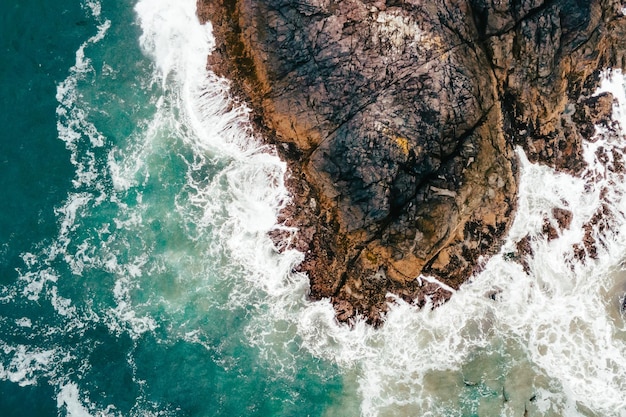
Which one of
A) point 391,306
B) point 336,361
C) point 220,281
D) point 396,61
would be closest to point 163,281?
point 220,281

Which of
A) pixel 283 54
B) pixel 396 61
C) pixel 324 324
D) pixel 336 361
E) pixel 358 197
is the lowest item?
pixel 336 361

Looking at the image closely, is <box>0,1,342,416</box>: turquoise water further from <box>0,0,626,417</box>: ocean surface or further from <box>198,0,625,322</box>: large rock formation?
<box>198,0,625,322</box>: large rock formation

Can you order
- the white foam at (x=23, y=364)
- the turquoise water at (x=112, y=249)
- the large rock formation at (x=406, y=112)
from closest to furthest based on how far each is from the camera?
the large rock formation at (x=406, y=112), the white foam at (x=23, y=364), the turquoise water at (x=112, y=249)

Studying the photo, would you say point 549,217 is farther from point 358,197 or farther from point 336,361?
point 336,361

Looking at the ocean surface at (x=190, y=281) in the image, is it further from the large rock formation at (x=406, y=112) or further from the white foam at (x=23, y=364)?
the large rock formation at (x=406, y=112)

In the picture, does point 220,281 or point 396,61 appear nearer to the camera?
point 396,61

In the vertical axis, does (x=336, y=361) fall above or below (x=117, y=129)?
below

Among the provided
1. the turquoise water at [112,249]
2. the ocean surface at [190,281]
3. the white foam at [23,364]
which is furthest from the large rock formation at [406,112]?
the white foam at [23,364]
